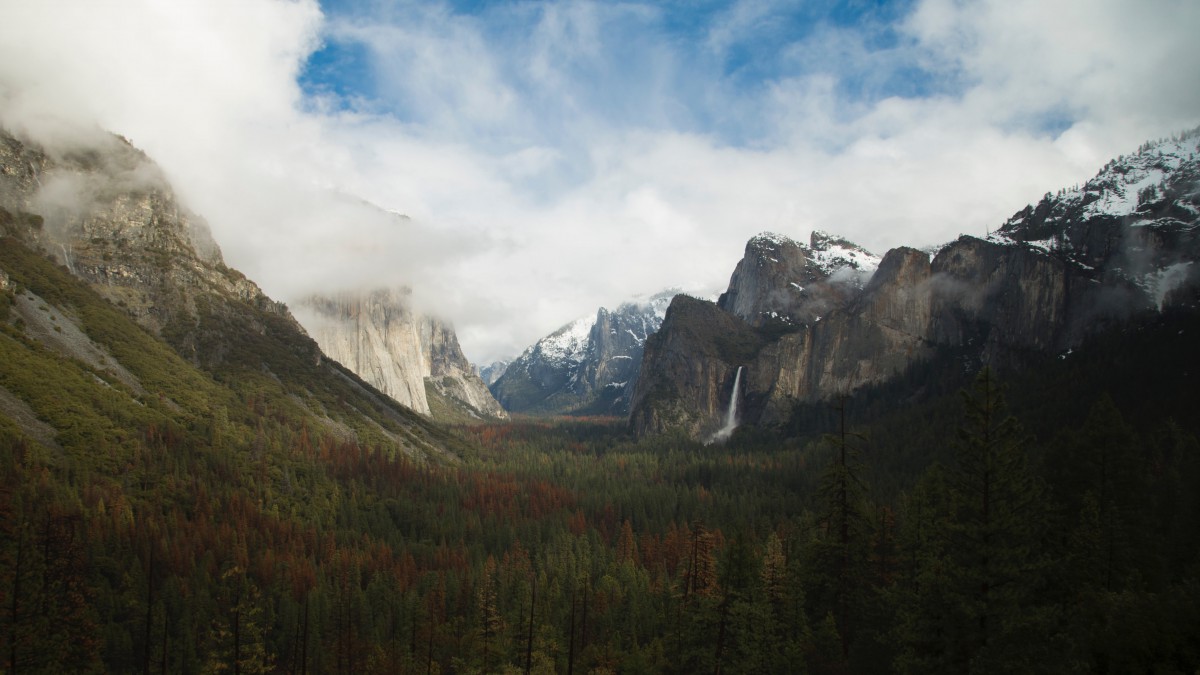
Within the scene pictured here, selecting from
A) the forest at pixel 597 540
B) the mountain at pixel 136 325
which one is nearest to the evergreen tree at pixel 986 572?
the forest at pixel 597 540

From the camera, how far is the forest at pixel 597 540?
77.5 feet

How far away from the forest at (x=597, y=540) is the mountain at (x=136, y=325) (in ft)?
3.80

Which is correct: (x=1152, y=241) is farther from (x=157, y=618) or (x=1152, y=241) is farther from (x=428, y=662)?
(x=157, y=618)

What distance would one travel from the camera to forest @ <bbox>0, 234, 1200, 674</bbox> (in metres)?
23.6

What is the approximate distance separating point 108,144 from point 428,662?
193 meters

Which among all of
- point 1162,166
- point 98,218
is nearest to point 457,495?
point 98,218

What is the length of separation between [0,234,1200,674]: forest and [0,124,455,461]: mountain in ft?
3.80

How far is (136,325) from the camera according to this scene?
141 metres

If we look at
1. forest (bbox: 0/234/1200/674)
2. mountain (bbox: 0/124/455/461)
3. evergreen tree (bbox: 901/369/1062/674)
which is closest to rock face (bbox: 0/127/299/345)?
mountain (bbox: 0/124/455/461)

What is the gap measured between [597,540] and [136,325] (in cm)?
11484

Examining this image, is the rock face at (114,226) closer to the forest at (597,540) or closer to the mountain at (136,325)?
the mountain at (136,325)

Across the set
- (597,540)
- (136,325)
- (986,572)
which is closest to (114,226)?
(136,325)

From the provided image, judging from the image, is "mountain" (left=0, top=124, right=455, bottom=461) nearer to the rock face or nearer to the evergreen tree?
the rock face

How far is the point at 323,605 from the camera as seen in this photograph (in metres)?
67.2
